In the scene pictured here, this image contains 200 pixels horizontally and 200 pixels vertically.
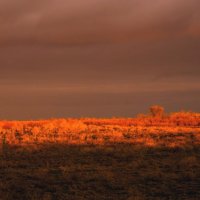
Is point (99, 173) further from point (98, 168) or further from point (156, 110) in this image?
point (156, 110)

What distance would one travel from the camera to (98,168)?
1669 centimetres

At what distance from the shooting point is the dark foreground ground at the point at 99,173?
13055mm

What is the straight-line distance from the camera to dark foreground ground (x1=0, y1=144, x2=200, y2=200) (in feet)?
42.8

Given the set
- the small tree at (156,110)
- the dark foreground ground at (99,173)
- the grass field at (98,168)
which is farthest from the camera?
the small tree at (156,110)

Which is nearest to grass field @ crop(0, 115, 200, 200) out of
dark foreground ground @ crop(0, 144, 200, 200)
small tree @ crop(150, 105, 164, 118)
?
dark foreground ground @ crop(0, 144, 200, 200)

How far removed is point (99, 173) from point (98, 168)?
1.07 m

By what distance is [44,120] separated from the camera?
151 feet

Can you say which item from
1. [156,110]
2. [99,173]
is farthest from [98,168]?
[156,110]

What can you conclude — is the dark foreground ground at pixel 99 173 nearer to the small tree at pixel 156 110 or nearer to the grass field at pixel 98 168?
the grass field at pixel 98 168

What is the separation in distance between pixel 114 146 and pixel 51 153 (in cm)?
365

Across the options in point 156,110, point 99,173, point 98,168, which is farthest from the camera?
point 156,110

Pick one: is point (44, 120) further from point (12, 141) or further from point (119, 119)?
point (12, 141)

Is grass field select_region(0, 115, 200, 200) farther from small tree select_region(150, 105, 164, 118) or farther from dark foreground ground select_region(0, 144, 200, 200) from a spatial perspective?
small tree select_region(150, 105, 164, 118)

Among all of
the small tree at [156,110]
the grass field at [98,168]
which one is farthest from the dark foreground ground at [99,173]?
the small tree at [156,110]
